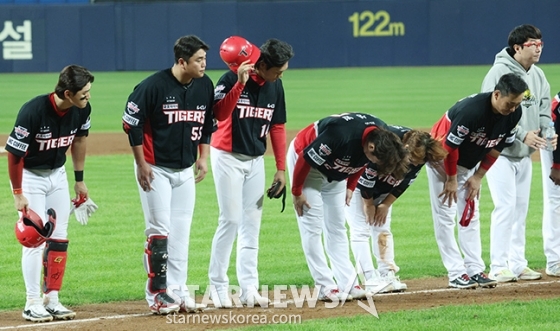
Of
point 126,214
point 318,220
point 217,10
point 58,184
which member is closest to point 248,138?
point 318,220

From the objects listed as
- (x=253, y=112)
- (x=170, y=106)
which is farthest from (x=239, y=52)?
(x=170, y=106)

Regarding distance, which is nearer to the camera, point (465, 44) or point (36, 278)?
point (36, 278)

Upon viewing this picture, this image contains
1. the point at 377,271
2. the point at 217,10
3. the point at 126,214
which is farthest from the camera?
the point at 217,10

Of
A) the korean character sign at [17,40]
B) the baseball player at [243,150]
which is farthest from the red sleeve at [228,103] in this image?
the korean character sign at [17,40]

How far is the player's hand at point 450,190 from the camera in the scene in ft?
24.7

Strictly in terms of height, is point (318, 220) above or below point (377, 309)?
above

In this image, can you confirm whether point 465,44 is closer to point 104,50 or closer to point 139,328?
point 104,50

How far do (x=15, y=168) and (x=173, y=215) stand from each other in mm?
1121

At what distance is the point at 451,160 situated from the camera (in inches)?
294

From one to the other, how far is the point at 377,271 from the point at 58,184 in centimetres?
263

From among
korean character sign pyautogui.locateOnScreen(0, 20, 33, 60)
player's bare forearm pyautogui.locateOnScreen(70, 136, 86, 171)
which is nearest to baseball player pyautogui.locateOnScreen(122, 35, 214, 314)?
player's bare forearm pyautogui.locateOnScreen(70, 136, 86, 171)

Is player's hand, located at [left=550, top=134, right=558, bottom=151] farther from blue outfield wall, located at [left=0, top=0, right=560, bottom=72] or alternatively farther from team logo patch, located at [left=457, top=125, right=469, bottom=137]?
blue outfield wall, located at [left=0, top=0, right=560, bottom=72]

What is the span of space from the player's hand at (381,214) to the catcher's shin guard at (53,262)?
2.41 meters

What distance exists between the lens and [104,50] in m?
33.8
